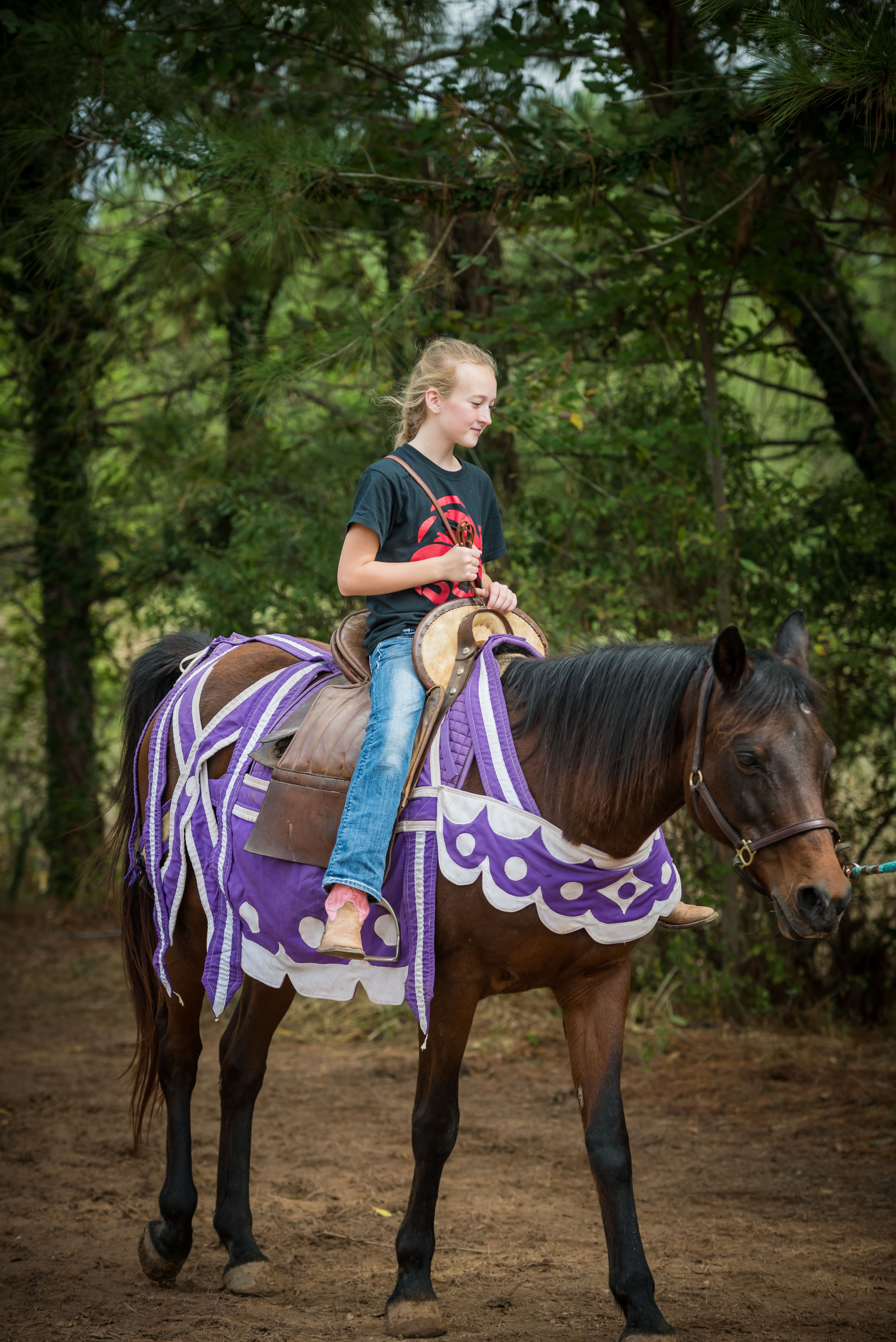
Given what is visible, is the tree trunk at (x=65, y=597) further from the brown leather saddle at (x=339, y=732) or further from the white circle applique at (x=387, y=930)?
the white circle applique at (x=387, y=930)

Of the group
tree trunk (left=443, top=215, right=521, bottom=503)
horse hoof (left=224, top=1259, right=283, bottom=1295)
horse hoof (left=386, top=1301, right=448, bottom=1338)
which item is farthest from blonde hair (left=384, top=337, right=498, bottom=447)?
tree trunk (left=443, top=215, right=521, bottom=503)

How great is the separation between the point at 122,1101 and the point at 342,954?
9.39 ft

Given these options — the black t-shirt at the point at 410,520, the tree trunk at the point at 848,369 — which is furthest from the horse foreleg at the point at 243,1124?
the tree trunk at the point at 848,369

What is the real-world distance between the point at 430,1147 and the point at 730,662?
4.63 ft

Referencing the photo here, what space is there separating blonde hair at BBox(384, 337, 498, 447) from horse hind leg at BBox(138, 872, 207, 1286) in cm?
151

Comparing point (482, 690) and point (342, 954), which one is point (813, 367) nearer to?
point (482, 690)

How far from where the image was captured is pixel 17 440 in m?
8.33

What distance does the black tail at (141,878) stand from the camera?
366 centimetres

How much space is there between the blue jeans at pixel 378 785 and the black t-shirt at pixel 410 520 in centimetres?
24

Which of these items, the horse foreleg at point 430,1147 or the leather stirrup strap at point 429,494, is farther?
the leather stirrup strap at point 429,494

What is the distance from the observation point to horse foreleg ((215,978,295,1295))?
3.15 meters

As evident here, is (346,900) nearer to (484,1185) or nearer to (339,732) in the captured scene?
(339,732)

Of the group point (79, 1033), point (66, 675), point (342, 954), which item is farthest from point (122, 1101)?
point (66, 675)

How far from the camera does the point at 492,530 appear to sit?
128 inches
